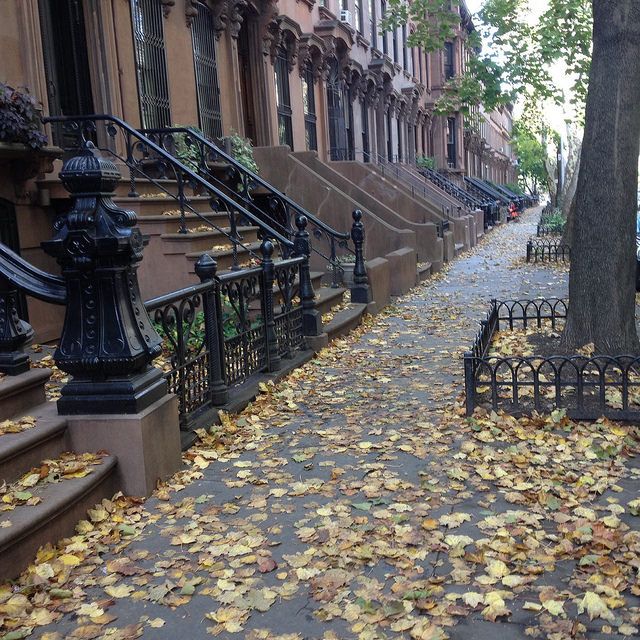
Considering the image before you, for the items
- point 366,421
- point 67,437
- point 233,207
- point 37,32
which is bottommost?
point 366,421

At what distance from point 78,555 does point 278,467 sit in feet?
5.80

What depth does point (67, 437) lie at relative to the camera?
458cm

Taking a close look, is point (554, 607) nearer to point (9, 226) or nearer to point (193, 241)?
point (193, 241)

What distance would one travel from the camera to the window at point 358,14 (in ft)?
82.8

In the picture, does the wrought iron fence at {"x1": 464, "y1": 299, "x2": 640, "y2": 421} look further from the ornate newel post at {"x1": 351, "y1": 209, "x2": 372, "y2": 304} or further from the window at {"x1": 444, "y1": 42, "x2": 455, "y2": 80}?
the window at {"x1": 444, "y1": 42, "x2": 455, "y2": 80}

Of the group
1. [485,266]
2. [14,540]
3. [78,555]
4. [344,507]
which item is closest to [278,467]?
[344,507]

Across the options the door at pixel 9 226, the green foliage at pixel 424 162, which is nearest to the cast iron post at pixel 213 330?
the door at pixel 9 226

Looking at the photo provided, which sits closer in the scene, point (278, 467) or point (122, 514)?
point (122, 514)

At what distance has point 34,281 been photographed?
478cm

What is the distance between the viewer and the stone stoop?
3628mm

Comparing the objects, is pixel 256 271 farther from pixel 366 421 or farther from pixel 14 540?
pixel 14 540

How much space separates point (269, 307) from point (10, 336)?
10.5ft

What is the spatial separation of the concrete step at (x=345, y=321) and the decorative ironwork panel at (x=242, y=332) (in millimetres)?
2008

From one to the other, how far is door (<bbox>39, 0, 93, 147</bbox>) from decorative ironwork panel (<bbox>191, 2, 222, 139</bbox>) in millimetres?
3109
